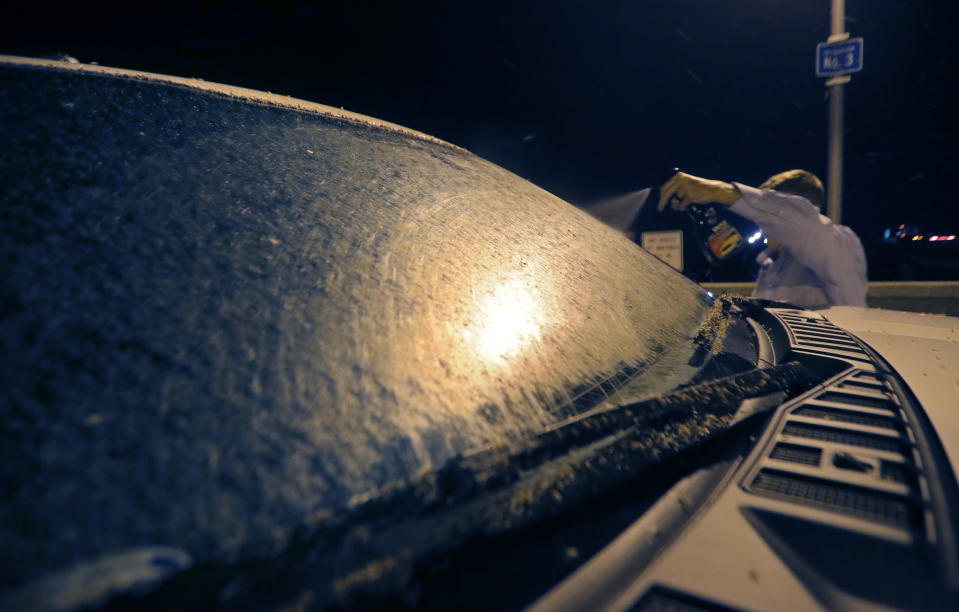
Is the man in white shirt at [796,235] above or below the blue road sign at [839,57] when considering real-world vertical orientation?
below

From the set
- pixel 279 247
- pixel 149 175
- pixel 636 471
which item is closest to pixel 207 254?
pixel 279 247

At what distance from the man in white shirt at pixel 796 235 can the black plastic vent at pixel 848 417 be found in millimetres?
1683

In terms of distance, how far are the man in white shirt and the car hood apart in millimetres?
516

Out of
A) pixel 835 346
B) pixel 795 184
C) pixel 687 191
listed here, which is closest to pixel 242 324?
pixel 835 346

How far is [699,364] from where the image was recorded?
0.97 m

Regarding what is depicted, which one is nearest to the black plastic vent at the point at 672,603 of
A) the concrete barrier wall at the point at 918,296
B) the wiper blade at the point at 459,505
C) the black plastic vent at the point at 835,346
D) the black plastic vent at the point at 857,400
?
the wiper blade at the point at 459,505

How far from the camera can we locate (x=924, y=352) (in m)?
1.27

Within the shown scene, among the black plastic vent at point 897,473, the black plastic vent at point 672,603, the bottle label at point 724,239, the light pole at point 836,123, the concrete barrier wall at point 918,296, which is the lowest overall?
the black plastic vent at point 672,603

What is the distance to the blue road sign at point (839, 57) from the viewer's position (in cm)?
610

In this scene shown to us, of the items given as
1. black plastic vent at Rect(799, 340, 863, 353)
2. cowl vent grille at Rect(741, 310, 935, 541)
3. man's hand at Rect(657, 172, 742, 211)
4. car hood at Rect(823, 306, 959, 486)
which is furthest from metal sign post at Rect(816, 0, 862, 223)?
cowl vent grille at Rect(741, 310, 935, 541)

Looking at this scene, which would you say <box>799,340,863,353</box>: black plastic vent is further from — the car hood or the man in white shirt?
the man in white shirt

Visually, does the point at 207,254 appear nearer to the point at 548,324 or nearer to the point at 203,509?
the point at 203,509

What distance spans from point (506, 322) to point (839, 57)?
797cm

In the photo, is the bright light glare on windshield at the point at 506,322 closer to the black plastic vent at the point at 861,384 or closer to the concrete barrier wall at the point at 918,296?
the black plastic vent at the point at 861,384
